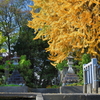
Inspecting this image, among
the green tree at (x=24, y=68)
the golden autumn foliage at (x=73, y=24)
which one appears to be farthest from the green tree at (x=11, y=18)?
the golden autumn foliage at (x=73, y=24)

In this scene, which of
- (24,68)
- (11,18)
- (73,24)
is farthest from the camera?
(11,18)

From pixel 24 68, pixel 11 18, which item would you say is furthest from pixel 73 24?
pixel 11 18

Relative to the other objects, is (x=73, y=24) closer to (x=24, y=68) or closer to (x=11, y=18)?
(x=24, y=68)

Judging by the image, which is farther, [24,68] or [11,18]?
[11,18]

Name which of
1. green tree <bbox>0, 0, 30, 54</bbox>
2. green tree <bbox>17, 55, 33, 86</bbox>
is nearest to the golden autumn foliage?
green tree <bbox>17, 55, 33, 86</bbox>

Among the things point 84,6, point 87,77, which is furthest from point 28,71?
point 87,77

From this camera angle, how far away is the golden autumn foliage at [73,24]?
8.26 meters

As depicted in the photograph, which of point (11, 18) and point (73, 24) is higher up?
point (11, 18)

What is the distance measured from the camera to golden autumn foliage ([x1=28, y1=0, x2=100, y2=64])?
8.26m

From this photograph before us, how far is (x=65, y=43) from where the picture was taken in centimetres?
940

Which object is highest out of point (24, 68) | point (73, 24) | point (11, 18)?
point (11, 18)

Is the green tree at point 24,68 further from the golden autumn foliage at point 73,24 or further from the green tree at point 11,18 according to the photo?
the golden autumn foliage at point 73,24

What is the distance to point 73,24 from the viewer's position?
833cm

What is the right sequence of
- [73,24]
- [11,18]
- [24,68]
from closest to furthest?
[73,24] → [24,68] → [11,18]
